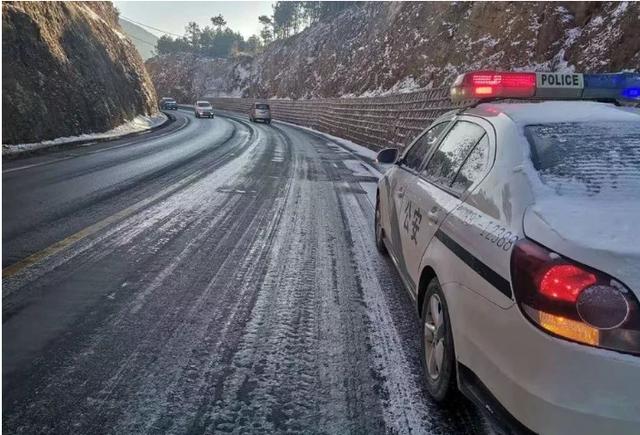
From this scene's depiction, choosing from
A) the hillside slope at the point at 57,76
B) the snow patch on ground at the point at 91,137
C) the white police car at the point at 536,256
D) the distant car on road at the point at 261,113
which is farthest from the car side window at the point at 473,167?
the distant car on road at the point at 261,113

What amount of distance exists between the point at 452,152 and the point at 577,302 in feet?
6.07

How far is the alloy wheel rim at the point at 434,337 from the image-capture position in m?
2.71

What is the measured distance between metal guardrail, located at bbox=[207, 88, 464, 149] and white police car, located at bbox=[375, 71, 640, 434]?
1.08 m

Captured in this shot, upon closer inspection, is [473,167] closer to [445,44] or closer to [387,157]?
[387,157]

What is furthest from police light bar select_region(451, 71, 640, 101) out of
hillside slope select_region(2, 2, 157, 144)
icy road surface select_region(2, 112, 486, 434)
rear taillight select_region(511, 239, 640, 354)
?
hillside slope select_region(2, 2, 157, 144)

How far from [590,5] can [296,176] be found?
1151 centimetres

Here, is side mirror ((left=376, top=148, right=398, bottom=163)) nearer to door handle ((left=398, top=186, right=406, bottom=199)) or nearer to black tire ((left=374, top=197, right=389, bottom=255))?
black tire ((left=374, top=197, right=389, bottom=255))

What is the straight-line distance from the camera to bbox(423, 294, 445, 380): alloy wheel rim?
2713 millimetres

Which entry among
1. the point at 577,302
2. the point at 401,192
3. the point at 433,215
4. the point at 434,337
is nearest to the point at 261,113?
the point at 401,192

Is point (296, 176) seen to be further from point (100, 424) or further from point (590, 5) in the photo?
point (590, 5)

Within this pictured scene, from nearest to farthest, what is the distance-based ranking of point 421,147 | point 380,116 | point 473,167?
point 473,167, point 421,147, point 380,116

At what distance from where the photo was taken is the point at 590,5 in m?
15.5

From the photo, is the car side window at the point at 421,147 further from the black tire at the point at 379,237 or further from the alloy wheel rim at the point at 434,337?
the alloy wheel rim at the point at 434,337

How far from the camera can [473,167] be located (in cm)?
290
